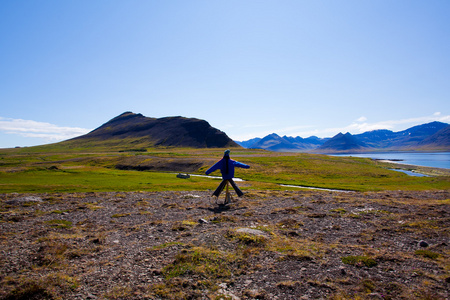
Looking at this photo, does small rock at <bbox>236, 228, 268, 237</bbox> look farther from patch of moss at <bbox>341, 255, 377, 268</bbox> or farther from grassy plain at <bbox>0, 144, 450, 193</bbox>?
grassy plain at <bbox>0, 144, 450, 193</bbox>

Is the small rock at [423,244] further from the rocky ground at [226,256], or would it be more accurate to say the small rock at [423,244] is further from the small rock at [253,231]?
the small rock at [253,231]

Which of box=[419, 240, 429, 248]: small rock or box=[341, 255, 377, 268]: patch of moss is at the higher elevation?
box=[341, 255, 377, 268]: patch of moss

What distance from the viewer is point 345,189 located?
44375 mm

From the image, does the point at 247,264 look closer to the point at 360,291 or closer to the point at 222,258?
the point at 222,258

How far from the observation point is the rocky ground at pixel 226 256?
9.00 meters

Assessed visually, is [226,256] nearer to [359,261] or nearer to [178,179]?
[359,261]

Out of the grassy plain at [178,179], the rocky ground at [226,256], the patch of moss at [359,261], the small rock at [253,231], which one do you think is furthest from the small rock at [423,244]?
the grassy plain at [178,179]

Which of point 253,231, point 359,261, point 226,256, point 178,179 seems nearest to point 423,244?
point 359,261

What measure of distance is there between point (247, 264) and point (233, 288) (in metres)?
1.95

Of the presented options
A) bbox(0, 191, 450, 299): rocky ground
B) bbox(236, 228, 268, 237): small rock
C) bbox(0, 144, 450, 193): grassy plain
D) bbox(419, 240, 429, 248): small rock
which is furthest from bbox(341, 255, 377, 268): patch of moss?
bbox(0, 144, 450, 193): grassy plain

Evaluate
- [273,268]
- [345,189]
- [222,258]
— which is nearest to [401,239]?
[273,268]

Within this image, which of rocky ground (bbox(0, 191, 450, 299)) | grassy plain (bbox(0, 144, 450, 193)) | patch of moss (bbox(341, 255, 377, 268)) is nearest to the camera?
rocky ground (bbox(0, 191, 450, 299))

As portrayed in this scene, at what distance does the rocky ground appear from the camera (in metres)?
9.00

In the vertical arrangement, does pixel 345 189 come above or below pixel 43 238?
below
